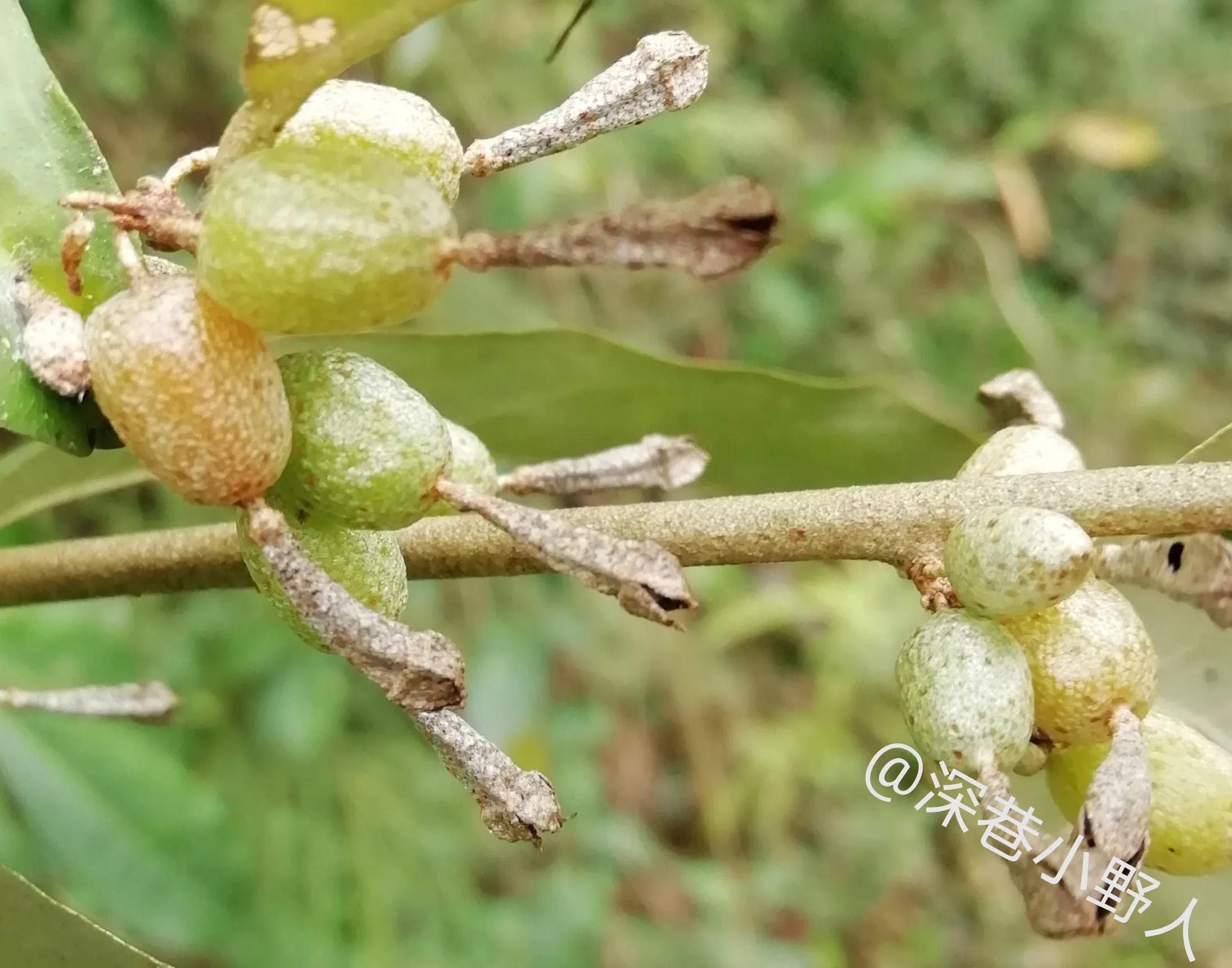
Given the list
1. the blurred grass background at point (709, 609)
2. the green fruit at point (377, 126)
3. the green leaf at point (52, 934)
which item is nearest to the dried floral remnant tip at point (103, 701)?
the green leaf at point (52, 934)

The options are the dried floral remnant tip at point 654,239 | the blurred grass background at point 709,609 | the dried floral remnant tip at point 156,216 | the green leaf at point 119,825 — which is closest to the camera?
the dried floral remnant tip at point 654,239

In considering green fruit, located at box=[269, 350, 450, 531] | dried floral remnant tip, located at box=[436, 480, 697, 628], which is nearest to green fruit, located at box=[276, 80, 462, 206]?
green fruit, located at box=[269, 350, 450, 531]

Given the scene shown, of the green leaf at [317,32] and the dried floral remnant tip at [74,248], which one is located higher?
the green leaf at [317,32]

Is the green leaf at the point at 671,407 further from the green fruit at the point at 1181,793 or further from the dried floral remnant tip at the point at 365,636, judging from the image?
the dried floral remnant tip at the point at 365,636

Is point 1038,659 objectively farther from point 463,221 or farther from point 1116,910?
point 463,221

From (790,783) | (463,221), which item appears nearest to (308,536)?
(463,221)

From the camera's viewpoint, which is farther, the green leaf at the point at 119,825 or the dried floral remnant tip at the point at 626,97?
the green leaf at the point at 119,825
